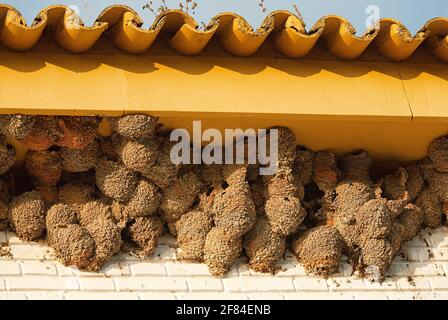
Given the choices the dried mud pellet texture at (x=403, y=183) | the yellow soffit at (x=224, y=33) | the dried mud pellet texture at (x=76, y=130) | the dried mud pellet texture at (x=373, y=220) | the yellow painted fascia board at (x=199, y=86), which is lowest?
the dried mud pellet texture at (x=373, y=220)

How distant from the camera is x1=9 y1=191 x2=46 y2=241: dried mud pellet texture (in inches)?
324

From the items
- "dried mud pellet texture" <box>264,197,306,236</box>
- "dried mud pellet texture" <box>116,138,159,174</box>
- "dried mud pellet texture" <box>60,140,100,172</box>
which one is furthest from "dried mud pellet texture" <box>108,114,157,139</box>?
"dried mud pellet texture" <box>264,197,306,236</box>

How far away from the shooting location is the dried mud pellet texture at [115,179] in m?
8.31

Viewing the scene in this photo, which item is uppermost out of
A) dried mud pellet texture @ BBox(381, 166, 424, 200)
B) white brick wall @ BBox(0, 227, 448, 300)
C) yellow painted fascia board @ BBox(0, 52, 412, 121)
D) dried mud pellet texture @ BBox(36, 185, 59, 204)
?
yellow painted fascia board @ BBox(0, 52, 412, 121)

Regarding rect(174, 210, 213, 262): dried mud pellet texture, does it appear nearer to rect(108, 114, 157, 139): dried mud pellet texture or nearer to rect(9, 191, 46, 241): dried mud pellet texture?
rect(108, 114, 157, 139): dried mud pellet texture

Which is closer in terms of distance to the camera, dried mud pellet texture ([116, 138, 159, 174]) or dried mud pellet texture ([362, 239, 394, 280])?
dried mud pellet texture ([116, 138, 159, 174])

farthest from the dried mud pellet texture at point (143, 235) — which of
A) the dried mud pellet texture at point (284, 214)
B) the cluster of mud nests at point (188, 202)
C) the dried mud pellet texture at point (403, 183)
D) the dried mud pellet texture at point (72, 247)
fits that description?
the dried mud pellet texture at point (403, 183)

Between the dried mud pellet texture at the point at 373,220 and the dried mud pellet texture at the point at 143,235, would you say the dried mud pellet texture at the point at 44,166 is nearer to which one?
the dried mud pellet texture at the point at 143,235

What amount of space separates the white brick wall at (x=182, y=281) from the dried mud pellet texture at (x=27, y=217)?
0.22ft

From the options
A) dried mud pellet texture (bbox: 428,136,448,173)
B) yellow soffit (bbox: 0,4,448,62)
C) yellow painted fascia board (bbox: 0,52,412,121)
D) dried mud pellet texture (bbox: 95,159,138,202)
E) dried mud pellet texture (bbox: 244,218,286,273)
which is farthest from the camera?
dried mud pellet texture (bbox: 428,136,448,173)

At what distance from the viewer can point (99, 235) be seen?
8266mm

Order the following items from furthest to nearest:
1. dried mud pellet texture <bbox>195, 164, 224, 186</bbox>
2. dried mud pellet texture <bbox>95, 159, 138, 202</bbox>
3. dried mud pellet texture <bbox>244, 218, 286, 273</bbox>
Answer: dried mud pellet texture <bbox>195, 164, 224, 186</bbox>
dried mud pellet texture <bbox>244, 218, 286, 273</bbox>
dried mud pellet texture <bbox>95, 159, 138, 202</bbox>

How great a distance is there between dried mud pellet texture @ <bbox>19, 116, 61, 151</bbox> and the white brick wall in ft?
2.09

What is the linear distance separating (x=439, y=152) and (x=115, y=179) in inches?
82.9
